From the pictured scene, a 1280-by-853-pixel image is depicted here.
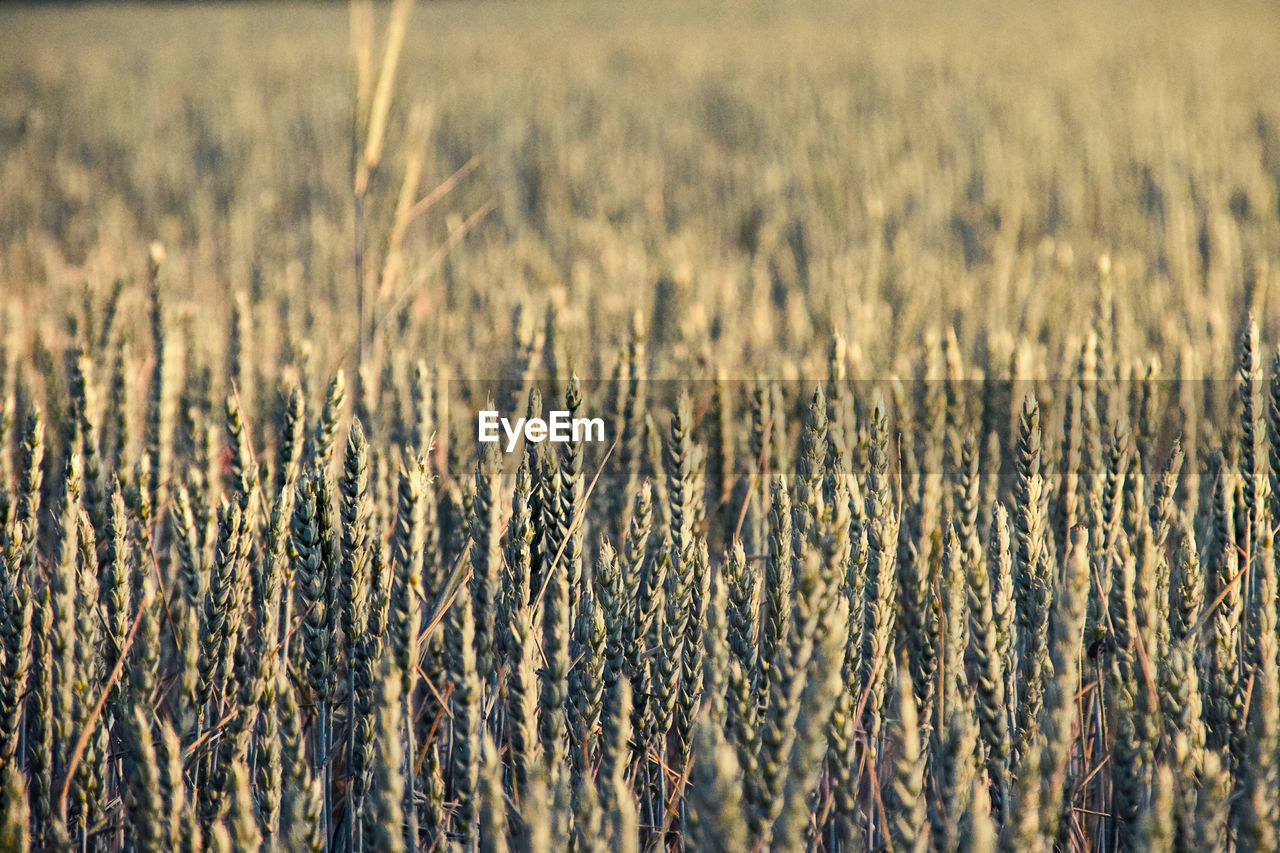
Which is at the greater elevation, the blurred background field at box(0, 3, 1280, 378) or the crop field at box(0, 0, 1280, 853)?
the blurred background field at box(0, 3, 1280, 378)

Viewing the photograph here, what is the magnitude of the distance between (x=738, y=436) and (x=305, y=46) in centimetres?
1226

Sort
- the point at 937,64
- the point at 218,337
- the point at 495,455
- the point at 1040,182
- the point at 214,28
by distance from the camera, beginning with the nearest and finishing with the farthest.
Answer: the point at 495,455, the point at 218,337, the point at 1040,182, the point at 937,64, the point at 214,28

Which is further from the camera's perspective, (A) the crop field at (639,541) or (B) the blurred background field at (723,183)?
(B) the blurred background field at (723,183)

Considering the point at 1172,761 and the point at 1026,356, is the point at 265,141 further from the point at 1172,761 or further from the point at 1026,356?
the point at 1172,761

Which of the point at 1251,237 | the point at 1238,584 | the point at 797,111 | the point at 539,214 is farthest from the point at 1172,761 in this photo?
the point at 797,111

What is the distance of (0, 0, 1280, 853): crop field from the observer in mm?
1029

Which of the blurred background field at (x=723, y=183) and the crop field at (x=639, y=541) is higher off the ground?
the blurred background field at (x=723, y=183)

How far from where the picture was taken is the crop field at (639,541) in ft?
3.38

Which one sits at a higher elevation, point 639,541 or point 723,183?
point 723,183

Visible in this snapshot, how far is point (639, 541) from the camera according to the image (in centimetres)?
138

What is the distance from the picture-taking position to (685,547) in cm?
131

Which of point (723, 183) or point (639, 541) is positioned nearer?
point (639, 541)

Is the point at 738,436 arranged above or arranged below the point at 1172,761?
above

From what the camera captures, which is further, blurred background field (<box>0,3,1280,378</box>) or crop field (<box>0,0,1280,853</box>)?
blurred background field (<box>0,3,1280,378</box>)
